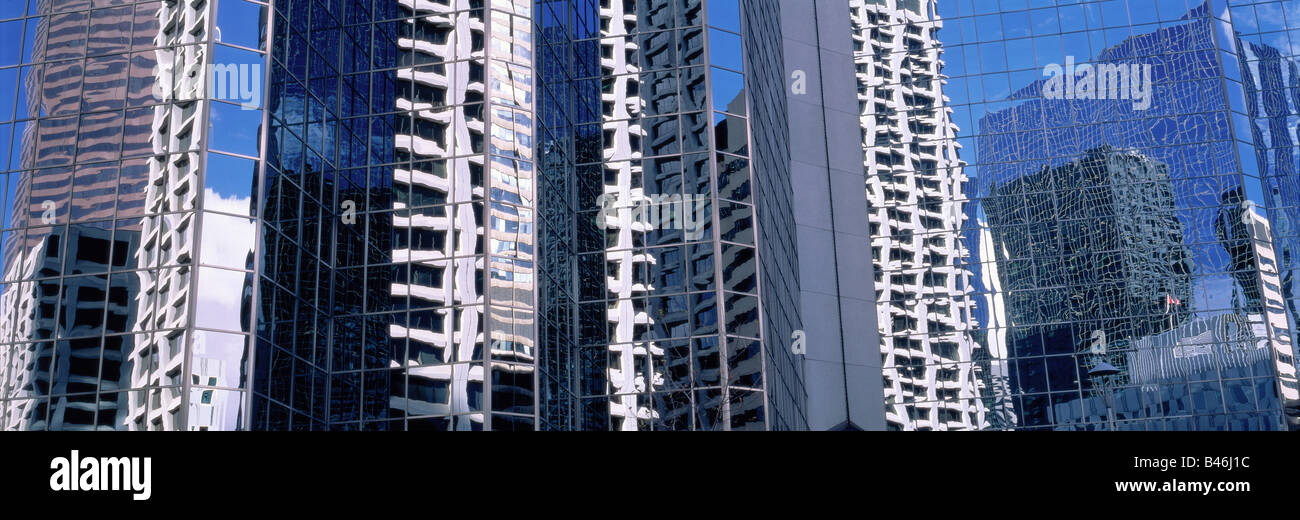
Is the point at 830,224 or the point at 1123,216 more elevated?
the point at 830,224

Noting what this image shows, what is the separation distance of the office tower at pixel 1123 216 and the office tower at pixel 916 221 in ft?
2.27

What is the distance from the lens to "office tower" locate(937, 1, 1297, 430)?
184 feet

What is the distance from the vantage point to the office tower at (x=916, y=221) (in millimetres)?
58125

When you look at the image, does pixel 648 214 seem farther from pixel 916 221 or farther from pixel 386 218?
pixel 916 221

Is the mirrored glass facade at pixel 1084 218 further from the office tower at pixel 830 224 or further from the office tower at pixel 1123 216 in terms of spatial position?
the office tower at pixel 830 224

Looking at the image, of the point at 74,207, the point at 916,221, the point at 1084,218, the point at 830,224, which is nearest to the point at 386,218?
the point at 74,207

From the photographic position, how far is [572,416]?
42.8 m

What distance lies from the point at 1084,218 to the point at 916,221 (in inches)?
268

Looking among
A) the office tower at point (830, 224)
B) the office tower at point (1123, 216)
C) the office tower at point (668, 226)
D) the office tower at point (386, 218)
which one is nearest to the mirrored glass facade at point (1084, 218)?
the office tower at point (1123, 216)

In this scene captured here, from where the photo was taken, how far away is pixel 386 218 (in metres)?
41.1

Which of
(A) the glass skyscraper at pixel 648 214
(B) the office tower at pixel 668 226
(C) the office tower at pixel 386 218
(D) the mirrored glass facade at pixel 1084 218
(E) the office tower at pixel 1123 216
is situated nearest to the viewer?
(C) the office tower at pixel 386 218

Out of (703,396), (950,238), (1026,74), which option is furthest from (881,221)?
(703,396)
